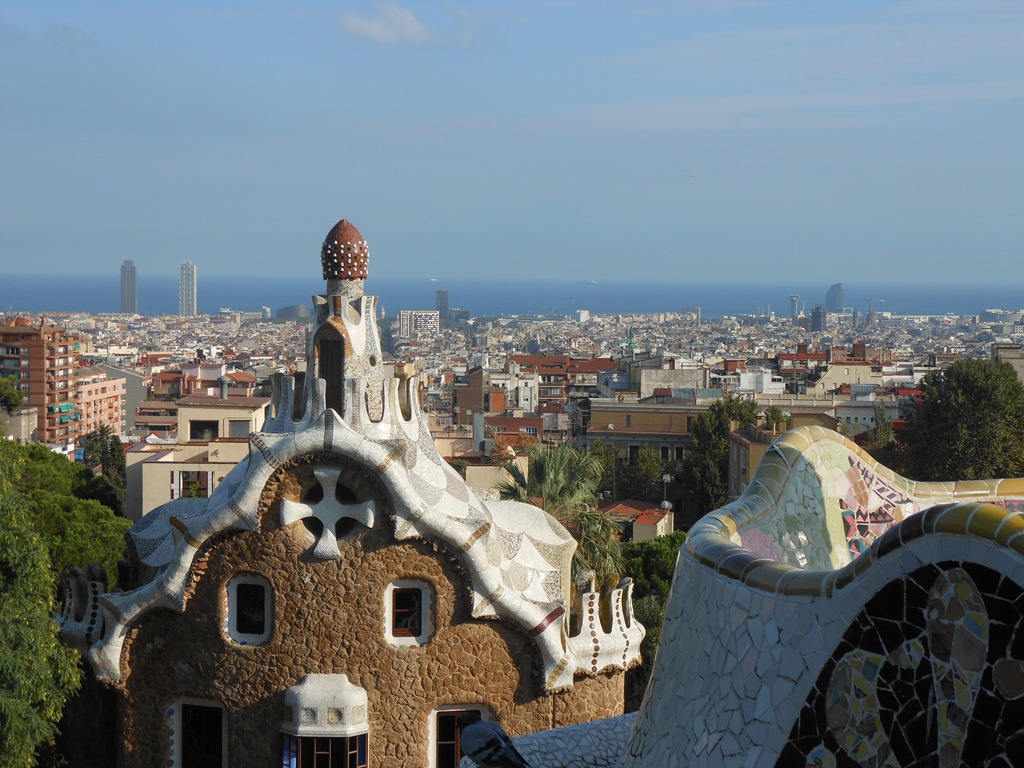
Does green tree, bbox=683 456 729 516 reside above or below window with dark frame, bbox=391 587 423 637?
below

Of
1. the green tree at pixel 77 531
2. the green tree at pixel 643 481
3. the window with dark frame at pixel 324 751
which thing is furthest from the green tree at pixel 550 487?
the green tree at pixel 643 481

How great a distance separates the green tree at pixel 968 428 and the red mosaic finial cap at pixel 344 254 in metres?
31.6

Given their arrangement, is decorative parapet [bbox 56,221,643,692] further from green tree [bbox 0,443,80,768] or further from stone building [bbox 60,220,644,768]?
green tree [bbox 0,443,80,768]

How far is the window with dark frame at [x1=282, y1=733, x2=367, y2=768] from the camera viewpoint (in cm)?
1246

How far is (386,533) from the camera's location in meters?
12.5

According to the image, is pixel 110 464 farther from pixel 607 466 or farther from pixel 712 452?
pixel 712 452

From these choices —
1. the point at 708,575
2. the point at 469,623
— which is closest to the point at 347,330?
the point at 469,623

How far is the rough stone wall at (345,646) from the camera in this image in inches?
493

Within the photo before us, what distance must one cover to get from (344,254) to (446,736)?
4.25 m

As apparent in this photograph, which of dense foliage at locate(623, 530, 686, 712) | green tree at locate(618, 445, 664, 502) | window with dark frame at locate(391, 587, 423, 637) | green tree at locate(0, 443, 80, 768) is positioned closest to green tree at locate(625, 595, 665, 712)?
dense foliage at locate(623, 530, 686, 712)

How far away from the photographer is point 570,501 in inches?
850

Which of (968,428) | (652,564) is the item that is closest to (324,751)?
(652,564)

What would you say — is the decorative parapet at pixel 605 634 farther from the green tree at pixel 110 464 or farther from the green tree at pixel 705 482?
the green tree at pixel 705 482

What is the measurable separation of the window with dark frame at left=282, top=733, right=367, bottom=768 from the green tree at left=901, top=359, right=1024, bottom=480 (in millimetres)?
32510
